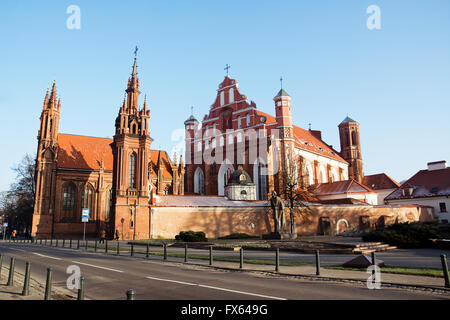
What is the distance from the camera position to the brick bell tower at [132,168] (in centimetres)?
3691

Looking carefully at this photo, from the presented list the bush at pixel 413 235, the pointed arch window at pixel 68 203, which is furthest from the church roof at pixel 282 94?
the pointed arch window at pixel 68 203

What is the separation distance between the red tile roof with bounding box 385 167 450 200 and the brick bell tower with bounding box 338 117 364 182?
850 inches

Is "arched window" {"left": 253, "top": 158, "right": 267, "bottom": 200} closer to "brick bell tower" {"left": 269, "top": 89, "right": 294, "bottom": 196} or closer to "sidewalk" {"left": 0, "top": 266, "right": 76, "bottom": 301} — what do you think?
"brick bell tower" {"left": 269, "top": 89, "right": 294, "bottom": 196}

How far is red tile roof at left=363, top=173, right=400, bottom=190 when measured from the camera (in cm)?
6916

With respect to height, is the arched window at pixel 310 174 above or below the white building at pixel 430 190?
above

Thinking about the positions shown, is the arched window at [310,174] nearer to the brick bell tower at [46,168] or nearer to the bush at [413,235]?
the bush at [413,235]

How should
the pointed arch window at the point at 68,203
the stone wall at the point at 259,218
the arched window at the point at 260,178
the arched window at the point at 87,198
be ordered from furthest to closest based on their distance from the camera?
1. the arched window at the point at 87,198
2. the pointed arch window at the point at 68,203
3. the arched window at the point at 260,178
4. the stone wall at the point at 259,218

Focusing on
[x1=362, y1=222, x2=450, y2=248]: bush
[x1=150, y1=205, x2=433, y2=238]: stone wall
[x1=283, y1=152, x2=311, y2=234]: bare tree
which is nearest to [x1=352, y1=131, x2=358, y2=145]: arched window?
[x1=150, y1=205, x2=433, y2=238]: stone wall

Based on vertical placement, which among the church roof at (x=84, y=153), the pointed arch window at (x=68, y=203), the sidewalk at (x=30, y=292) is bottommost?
the sidewalk at (x=30, y=292)

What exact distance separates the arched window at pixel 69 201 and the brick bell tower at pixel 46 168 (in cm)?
249
